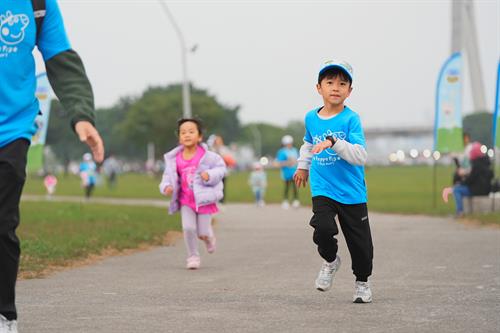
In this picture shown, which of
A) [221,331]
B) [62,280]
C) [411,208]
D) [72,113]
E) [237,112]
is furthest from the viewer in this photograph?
[237,112]

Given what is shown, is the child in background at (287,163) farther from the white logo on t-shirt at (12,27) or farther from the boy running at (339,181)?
the white logo on t-shirt at (12,27)

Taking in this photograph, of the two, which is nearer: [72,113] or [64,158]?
[72,113]

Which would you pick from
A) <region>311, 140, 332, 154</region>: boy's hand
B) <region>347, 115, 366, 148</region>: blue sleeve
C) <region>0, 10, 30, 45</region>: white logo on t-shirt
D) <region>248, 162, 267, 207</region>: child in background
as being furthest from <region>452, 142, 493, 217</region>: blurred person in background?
<region>0, 10, 30, 45</region>: white logo on t-shirt

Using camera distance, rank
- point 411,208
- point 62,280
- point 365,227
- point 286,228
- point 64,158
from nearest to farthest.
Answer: point 365,227, point 62,280, point 286,228, point 411,208, point 64,158

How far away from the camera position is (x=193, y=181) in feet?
34.0

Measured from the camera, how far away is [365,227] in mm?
7246

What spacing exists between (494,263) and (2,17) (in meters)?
6.84

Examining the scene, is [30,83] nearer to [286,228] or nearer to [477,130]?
[286,228]

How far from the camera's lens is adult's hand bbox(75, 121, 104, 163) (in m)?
4.32

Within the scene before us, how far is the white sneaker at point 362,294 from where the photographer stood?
23.4ft

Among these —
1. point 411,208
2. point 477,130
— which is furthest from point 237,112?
point 411,208

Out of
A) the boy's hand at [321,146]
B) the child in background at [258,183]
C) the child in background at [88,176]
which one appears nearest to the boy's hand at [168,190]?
the boy's hand at [321,146]

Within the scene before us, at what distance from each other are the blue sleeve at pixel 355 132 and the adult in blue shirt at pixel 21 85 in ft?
9.32

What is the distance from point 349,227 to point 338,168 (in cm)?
45
